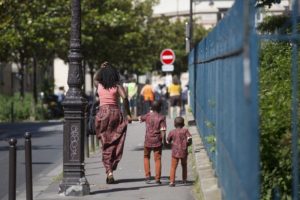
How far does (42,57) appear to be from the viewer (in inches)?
1811

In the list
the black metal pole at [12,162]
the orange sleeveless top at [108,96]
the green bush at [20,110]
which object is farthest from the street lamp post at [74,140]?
the green bush at [20,110]

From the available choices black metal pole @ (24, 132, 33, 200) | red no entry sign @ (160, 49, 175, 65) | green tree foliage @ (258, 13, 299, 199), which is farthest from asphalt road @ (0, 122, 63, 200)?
red no entry sign @ (160, 49, 175, 65)

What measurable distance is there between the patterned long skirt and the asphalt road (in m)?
1.46

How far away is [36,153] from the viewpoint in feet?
64.7

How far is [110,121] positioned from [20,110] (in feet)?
91.9

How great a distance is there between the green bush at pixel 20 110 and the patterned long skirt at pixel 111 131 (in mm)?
25685

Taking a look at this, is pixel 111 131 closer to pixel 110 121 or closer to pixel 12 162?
pixel 110 121

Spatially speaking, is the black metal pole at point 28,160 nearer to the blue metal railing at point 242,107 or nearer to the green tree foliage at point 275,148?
the green tree foliage at point 275,148

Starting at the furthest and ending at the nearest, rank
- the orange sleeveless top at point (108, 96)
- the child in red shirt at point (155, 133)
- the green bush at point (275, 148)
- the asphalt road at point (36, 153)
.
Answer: the asphalt road at point (36, 153), the orange sleeveless top at point (108, 96), the child in red shirt at point (155, 133), the green bush at point (275, 148)

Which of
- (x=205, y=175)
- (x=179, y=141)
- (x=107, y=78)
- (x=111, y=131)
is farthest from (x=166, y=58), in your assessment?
(x=205, y=175)

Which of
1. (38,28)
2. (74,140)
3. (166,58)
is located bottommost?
(74,140)

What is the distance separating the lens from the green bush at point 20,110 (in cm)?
3903

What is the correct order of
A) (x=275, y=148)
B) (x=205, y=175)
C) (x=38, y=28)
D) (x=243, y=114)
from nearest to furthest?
(x=243, y=114) → (x=275, y=148) → (x=205, y=175) → (x=38, y=28)

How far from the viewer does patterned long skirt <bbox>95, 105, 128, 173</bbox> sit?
502 inches
